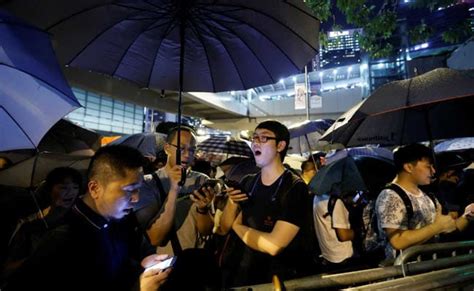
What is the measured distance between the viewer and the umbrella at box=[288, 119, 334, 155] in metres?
6.79

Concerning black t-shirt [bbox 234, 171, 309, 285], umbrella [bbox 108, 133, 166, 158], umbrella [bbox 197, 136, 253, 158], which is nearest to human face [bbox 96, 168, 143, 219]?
black t-shirt [bbox 234, 171, 309, 285]

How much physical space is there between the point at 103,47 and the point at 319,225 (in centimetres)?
339

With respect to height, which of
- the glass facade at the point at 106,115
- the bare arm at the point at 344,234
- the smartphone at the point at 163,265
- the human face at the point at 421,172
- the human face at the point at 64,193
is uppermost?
the glass facade at the point at 106,115

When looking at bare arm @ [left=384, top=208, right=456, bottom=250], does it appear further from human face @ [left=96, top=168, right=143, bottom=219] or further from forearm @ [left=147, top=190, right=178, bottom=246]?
human face @ [left=96, top=168, right=143, bottom=219]

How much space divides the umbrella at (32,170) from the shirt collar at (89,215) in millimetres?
3283

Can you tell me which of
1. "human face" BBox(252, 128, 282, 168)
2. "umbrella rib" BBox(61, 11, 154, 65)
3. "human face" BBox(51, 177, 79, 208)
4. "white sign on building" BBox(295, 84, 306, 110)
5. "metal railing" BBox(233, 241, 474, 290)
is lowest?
"metal railing" BBox(233, 241, 474, 290)

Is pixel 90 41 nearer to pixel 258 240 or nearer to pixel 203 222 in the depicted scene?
pixel 203 222

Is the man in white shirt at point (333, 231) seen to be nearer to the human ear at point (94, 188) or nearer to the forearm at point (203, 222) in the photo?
the forearm at point (203, 222)

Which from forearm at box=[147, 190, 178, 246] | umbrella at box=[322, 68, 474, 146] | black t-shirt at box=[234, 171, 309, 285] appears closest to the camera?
black t-shirt at box=[234, 171, 309, 285]

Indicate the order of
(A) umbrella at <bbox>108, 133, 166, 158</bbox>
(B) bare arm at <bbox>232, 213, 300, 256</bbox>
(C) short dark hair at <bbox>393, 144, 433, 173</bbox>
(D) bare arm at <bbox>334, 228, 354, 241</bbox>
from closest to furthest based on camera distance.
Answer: (B) bare arm at <bbox>232, 213, 300, 256</bbox>, (C) short dark hair at <bbox>393, 144, 433, 173</bbox>, (D) bare arm at <bbox>334, 228, 354, 241</bbox>, (A) umbrella at <bbox>108, 133, 166, 158</bbox>

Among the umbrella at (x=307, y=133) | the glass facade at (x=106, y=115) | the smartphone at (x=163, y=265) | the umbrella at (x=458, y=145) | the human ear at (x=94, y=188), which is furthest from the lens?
the glass facade at (x=106, y=115)

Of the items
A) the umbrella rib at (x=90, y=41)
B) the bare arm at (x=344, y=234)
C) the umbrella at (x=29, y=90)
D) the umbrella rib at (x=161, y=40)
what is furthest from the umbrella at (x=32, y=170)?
the bare arm at (x=344, y=234)

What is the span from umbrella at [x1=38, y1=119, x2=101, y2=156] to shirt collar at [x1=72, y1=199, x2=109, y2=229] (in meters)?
4.59

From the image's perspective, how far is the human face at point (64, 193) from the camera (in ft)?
13.5
